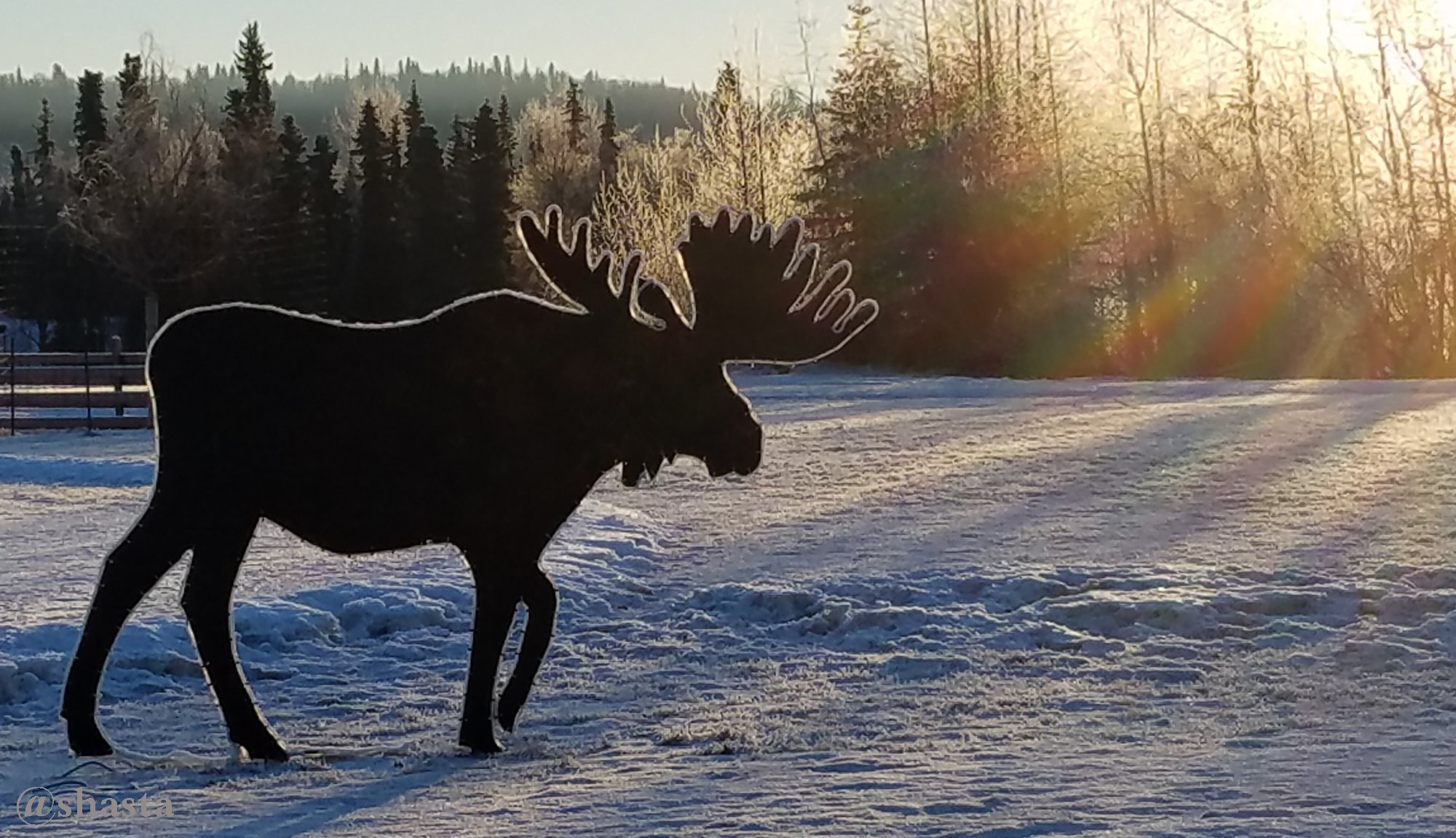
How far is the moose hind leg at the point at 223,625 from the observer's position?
21.2 feet

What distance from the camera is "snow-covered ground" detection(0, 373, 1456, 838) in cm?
580

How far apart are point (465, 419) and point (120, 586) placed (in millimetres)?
1519

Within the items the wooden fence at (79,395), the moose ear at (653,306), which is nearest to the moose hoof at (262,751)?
the moose ear at (653,306)

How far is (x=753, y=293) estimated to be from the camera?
22.3 feet

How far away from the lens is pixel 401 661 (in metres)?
9.08

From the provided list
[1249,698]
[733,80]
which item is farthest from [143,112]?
[1249,698]

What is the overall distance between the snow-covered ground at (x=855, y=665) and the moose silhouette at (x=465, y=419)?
69cm

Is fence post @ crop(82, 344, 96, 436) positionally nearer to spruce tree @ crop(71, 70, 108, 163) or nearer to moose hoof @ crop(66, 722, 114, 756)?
moose hoof @ crop(66, 722, 114, 756)

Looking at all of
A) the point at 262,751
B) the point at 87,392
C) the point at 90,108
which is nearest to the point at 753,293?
the point at 262,751

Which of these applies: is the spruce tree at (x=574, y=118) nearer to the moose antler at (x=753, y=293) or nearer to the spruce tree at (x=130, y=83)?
the spruce tree at (x=130, y=83)

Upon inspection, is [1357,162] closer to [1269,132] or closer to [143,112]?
[1269,132]

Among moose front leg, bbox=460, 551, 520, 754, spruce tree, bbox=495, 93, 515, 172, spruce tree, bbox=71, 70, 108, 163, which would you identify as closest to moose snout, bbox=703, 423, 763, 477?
moose front leg, bbox=460, 551, 520, 754

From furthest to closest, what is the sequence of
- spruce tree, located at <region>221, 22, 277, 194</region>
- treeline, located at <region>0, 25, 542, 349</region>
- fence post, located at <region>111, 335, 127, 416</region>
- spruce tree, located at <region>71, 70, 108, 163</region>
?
1. spruce tree, located at <region>71, 70, 108, 163</region>
2. spruce tree, located at <region>221, 22, 277, 194</region>
3. treeline, located at <region>0, 25, 542, 349</region>
4. fence post, located at <region>111, 335, 127, 416</region>

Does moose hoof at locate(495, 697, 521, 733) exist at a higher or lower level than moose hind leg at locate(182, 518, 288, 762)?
lower
